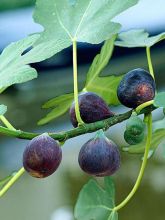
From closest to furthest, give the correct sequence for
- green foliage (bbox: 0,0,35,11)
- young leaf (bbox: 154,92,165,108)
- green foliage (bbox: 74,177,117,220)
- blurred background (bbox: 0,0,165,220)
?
young leaf (bbox: 154,92,165,108)
green foliage (bbox: 74,177,117,220)
blurred background (bbox: 0,0,165,220)
green foliage (bbox: 0,0,35,11)

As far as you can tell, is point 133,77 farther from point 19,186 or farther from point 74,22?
point 19,186

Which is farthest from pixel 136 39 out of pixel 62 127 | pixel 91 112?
pixel 62 127

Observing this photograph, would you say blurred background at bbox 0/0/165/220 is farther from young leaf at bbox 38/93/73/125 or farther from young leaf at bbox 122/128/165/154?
young leaf at bbox 38/93/73/125

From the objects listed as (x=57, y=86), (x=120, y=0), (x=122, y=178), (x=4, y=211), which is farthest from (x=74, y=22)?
(x=4, y=211)

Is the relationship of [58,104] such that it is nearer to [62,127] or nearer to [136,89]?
[136,89]

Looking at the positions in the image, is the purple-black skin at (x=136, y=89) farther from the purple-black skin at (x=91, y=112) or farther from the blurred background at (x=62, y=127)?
the blurred background at (x=62, y=127)

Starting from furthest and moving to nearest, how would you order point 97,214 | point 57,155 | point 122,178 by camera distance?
point 122,178 < point 97,214 < point 57,155

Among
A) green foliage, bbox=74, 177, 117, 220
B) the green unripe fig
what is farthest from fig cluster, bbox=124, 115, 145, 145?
green foliage, bbox=74, 177, 117, 220
